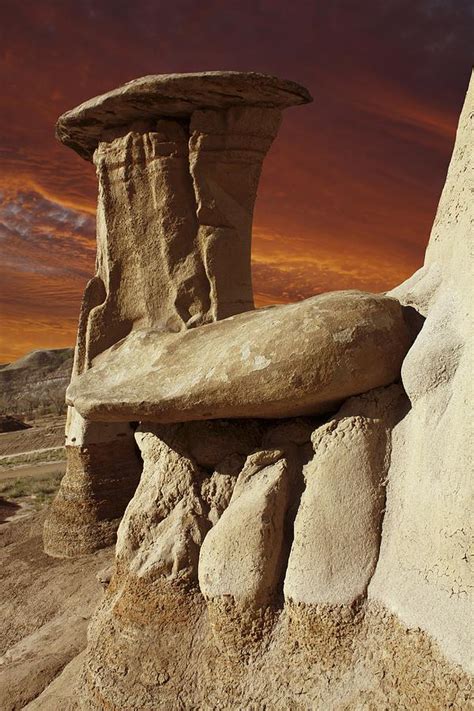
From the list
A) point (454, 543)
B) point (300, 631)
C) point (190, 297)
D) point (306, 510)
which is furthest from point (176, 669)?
point (190, 297)

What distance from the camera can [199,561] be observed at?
290cm

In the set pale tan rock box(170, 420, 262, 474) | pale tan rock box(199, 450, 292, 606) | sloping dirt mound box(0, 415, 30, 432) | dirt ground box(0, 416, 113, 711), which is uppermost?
pale tan rock box(170, 420, 262, 474)

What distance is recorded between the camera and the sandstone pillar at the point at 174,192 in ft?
18.4

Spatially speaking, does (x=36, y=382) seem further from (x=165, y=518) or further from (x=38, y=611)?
(x=165, y=518)

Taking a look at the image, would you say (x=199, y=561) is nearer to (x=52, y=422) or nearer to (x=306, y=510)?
(x=306, y=510)

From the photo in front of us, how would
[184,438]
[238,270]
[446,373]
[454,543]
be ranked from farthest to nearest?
[238,270] → [184,438] → [446,373] → [454,543]

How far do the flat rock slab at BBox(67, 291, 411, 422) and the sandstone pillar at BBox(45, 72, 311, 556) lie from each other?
9.37ft

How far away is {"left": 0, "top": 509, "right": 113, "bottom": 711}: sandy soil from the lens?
3.70 m

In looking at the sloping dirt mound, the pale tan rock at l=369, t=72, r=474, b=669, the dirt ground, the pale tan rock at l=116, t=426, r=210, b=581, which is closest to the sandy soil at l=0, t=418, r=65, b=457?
the sloping dirt mound

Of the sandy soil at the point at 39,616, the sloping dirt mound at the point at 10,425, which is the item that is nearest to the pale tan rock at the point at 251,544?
the sandy soil at the point at 39,616

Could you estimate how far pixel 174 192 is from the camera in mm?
5871

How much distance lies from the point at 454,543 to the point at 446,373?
23.6 inches

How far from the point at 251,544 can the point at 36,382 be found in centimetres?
3433

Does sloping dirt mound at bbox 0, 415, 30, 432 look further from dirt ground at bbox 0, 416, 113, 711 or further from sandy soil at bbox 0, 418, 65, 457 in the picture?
dirt ground at bbox 0, 416, 113, 711
